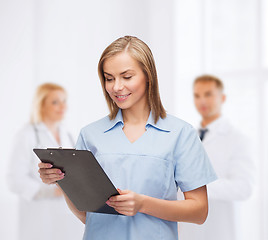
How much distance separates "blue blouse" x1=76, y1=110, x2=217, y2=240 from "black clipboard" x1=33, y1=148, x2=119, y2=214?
9cm

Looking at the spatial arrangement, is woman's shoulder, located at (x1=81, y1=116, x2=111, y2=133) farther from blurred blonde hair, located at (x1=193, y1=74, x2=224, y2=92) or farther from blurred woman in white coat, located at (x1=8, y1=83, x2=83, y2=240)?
blurred blonde hair, located at (x1=193, y1=74, x2=224, y2=92)

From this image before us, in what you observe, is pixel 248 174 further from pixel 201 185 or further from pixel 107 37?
pixel 201 185

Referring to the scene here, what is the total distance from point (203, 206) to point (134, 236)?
246 millimetres

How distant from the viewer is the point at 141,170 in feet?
4.62

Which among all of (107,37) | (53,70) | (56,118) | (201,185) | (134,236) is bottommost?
(134,236)

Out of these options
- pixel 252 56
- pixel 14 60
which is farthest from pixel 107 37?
pixel 252 56

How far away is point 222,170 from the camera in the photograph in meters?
3.43

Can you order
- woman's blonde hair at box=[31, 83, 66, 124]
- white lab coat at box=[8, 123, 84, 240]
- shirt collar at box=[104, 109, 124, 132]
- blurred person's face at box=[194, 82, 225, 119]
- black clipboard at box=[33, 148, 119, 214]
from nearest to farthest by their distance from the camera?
black clipboard at box=[33, 148, 119, 214] < shirt collar at box=[104, 109, 124, 132] < white lab coat at box=[8, 123, 84, 240] < blurred person's face at box=[194, 82, 225, 119] < woman's blonde hair at box=[31, 83, 66, 124]

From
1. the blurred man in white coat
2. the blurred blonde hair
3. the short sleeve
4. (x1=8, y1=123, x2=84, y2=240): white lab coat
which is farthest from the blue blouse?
the blurred blonde hair

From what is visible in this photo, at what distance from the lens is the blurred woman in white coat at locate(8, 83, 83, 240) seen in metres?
3.65

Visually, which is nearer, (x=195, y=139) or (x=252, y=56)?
(x=195, y=139)

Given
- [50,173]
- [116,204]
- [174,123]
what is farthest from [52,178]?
[174,123]

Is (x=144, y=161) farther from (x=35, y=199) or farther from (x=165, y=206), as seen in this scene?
(x=35, y=199)

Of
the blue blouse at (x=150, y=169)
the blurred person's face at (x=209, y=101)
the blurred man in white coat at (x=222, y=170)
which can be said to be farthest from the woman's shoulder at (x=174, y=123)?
the blurred person's face at (x=209, y=101)
